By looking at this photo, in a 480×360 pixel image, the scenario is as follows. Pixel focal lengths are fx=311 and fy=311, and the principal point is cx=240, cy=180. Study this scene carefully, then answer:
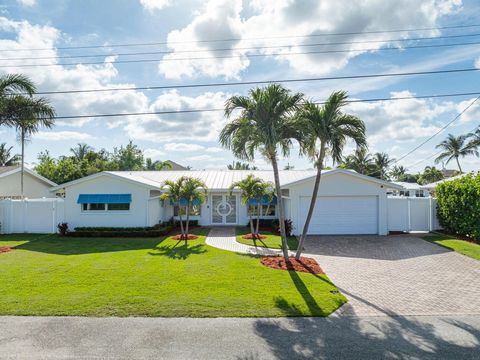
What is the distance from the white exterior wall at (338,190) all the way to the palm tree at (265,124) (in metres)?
6.84

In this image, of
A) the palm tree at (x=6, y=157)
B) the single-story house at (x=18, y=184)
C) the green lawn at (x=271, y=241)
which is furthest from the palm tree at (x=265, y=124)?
the palm tree at (x=6, y=157)

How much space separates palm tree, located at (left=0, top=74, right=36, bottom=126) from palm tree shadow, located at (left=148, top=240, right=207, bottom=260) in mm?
11217

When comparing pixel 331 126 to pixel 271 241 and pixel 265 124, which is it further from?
pixel 271 241

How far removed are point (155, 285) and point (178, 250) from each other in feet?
17.4

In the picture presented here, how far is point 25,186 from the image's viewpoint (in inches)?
1045

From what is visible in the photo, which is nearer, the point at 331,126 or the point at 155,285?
the point at 155,285

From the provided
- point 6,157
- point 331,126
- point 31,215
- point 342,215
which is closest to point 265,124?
point 331,126

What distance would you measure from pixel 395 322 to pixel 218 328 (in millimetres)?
4035

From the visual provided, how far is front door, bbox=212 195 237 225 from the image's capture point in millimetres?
23469

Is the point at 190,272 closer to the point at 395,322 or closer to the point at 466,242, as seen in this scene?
the point at 395,322

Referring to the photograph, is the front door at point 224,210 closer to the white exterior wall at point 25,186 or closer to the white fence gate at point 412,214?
the white fence gate at point 412,214

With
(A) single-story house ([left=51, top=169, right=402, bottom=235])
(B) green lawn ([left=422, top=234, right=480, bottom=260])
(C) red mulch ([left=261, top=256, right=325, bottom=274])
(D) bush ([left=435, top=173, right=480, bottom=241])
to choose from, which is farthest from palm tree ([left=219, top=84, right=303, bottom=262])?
(D) bush ([left=435, top=173, right=480, bottom=241])

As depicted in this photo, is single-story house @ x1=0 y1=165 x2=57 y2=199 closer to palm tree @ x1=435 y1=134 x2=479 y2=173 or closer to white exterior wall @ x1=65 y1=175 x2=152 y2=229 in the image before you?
white exterior wall @ x1=65 y1=175 x2=152 y2=229

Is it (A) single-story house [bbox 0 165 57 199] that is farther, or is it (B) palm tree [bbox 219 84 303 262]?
(A) single-story house [bbox 0 165 57 199]
